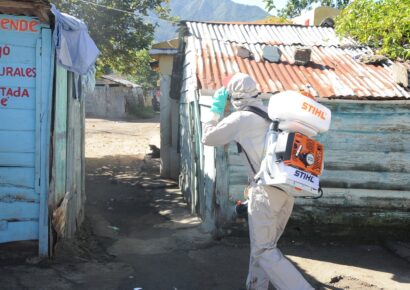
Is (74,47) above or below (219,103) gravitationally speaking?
above

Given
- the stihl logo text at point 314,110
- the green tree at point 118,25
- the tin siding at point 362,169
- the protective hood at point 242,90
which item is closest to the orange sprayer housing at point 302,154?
the stihl logo text at point 314,110

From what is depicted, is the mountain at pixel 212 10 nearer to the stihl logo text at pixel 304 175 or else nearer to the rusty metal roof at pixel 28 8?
the rusty metal roof at pixel 28 8

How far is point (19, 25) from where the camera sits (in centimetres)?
440

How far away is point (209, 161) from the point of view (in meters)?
6.31

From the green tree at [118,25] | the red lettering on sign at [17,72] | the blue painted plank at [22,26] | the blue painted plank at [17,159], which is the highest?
the green tree at [118,25]

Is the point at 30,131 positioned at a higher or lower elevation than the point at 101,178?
higher

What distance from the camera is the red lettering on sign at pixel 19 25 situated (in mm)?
4383

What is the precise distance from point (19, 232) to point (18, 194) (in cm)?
40

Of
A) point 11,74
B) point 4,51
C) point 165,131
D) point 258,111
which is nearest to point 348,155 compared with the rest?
point 258,111

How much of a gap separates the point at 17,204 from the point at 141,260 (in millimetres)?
1547

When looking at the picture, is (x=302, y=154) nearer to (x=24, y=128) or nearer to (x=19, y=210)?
(x=24, y=128)

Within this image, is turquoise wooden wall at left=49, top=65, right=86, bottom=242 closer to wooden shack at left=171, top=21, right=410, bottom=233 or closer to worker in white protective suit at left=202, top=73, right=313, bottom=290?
wooden shack at left=171, top=21, right=410, bottom=233

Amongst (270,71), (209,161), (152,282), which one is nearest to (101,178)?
(209,161)

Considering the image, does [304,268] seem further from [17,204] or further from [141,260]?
[17,204]
